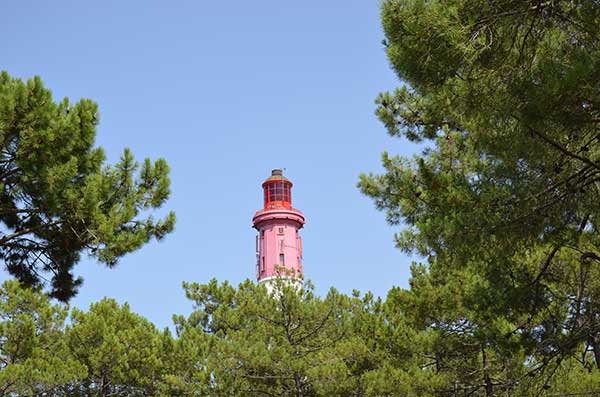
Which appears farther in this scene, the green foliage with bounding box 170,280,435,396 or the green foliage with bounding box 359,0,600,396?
the green foliage with bounding box 170,280,435,396

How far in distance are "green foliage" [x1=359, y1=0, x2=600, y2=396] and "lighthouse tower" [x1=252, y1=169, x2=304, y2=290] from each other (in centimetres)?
1858

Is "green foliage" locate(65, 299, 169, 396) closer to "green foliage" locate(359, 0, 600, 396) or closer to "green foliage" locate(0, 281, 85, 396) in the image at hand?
"green foliage" locate(0, 281, 85, 396)

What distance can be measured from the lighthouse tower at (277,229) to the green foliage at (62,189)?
60.7 feet

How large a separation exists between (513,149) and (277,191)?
21.3 meters

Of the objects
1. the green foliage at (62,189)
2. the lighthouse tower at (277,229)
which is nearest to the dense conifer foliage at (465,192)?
the green foliage at (62,189)

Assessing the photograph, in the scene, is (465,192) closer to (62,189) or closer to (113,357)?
(62,189)

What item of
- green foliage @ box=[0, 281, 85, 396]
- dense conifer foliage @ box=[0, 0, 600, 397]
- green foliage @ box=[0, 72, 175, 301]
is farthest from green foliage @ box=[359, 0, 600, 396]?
green foliage @ box=[0, 281, 85, 396]

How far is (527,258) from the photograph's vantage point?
6.47 m

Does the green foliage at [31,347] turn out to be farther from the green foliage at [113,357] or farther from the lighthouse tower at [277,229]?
the lighthouse tower at [277,229]

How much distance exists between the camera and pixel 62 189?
18.2ft

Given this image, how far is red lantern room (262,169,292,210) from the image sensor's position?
2577 cm

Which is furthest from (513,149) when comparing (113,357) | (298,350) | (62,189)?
(113,357)

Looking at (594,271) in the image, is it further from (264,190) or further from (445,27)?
(264,190)

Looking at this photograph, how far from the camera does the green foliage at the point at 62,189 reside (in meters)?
5.27
